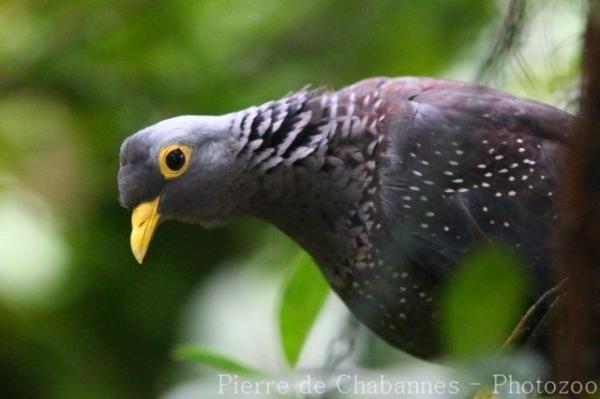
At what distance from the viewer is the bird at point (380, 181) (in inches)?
112

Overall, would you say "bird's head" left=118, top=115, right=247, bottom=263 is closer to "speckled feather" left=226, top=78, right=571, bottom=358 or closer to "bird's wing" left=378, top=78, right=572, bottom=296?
"speckled feather" left=226, top=78, right=571, bottom=358

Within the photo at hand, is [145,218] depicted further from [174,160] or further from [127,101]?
[127,101]

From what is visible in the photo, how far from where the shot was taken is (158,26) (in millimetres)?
4070

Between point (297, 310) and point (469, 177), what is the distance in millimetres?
684

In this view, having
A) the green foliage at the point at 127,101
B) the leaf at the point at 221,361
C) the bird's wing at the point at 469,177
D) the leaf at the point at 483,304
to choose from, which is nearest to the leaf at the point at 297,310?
the leaf at the point at 221,361

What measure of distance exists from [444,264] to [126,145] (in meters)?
0.92

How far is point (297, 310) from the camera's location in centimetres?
Result: 239

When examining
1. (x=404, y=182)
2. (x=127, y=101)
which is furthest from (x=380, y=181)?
(x=127, y=101)

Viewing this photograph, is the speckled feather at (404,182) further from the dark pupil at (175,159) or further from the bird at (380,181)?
the dark pupil at (175,159)

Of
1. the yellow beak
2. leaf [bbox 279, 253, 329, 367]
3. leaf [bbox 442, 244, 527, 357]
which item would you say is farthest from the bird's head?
leaf [bbox 442, 244, 527, 357]

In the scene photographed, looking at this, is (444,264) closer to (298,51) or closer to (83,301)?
(298,51)

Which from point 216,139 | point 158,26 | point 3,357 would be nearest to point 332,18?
point 158,26

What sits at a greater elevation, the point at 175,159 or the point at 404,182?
the point at 175,159

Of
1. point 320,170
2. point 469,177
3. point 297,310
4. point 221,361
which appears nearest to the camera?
point 221,361
